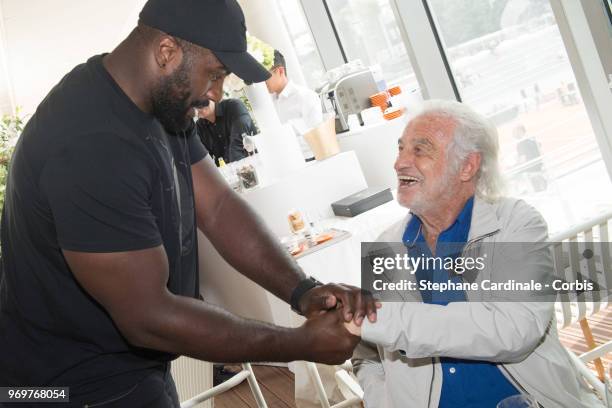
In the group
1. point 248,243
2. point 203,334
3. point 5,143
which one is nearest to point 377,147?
point 248,243

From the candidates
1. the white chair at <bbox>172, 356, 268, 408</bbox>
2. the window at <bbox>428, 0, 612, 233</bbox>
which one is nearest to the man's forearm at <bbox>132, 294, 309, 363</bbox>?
the white chair at <bbox>172, 356, 268, 408</bbox>

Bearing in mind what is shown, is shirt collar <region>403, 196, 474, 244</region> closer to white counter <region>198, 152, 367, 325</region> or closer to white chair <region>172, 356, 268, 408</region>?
white chair <region>172, 356, 268, 408</region>

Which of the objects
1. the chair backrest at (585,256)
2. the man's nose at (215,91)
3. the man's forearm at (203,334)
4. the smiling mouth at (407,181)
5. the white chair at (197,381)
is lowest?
the white chair at (197,381)

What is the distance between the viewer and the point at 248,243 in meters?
1.91

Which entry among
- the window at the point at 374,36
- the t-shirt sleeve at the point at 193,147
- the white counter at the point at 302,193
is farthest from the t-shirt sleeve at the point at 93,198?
the window at the point at 374,36

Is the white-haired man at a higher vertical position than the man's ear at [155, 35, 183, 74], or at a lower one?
lower

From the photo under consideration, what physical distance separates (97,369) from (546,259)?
1.24 meters

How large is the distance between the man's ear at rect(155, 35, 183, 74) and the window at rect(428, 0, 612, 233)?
8.02ft

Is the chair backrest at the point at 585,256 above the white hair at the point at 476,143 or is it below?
below

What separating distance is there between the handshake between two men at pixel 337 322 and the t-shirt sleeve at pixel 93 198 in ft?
1.79

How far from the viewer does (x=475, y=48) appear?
12.6ft

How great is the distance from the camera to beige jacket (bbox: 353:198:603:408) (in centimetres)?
148

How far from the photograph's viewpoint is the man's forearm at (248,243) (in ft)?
6.17

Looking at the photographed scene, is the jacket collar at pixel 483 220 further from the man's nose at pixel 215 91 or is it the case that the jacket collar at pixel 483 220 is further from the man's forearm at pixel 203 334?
the man's nose at pixel 215 91
